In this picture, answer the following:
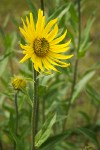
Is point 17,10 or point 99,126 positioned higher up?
point 17,10

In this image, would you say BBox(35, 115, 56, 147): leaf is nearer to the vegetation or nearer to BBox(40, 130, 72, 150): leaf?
the vegetation

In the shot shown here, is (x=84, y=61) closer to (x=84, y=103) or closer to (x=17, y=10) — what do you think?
(x=84, y=103)

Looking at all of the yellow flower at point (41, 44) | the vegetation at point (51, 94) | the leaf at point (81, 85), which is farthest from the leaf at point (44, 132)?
the leaf at point (81, 85)

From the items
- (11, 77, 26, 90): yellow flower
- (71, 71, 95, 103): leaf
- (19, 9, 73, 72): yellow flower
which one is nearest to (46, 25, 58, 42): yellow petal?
(19, 9, 73, 72): yellow flower

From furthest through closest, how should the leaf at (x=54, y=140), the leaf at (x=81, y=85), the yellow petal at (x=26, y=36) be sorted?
the leaf at (x=81, y=85), the leaf at (x=54, y=140), the yellow petal at (x=26, y=36)

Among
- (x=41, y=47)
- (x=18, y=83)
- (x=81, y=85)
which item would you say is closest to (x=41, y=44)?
(x=41, y=47)

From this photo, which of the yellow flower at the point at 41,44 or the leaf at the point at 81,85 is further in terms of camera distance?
the leaf at the point at 81,85

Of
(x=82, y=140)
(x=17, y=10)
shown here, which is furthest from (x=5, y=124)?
(x=17, y=10)

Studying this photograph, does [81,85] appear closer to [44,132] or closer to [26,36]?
[44,132]

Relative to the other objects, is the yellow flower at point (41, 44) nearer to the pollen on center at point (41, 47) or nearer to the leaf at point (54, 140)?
the pollen on center at point (41, 47)
